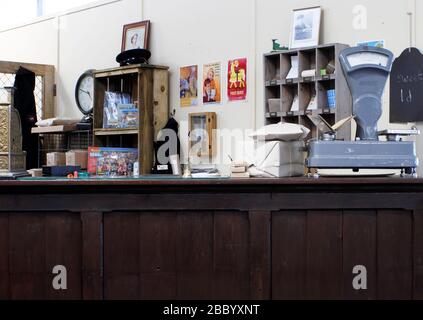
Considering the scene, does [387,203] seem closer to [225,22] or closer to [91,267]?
[91,267]

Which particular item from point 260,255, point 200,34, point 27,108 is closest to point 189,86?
point 200,34

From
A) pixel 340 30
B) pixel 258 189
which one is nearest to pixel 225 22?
pixel 340 30

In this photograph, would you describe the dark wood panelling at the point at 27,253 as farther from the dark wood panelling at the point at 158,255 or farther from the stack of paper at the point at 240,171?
the stack of paper at the point at 240,171

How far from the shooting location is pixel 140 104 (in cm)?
547

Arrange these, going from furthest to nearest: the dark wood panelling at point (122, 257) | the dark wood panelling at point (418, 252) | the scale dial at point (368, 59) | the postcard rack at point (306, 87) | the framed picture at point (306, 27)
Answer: the framed picture at point (306, 27), the postcard rack at point (306, 87), the scale dial at point (368, 59), the dark wood panelling at point (122, 257), the dark wood panelling at point (418, 252)

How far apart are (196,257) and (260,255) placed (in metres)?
0.26

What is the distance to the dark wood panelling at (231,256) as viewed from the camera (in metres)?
2.57

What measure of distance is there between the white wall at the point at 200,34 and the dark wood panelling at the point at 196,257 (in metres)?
1.99

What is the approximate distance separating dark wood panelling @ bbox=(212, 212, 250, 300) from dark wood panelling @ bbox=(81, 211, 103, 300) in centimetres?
47

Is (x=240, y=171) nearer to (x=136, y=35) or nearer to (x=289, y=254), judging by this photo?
(x=289, y=254)

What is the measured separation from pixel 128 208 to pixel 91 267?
0.29 meters

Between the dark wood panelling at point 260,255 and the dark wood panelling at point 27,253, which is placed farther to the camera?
the dark wood panelling at point 27,253

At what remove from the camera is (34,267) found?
2.68 metres

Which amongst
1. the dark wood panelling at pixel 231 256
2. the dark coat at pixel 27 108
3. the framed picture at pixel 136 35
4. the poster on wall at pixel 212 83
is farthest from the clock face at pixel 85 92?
the dark wood panelling at pixel 231 256
